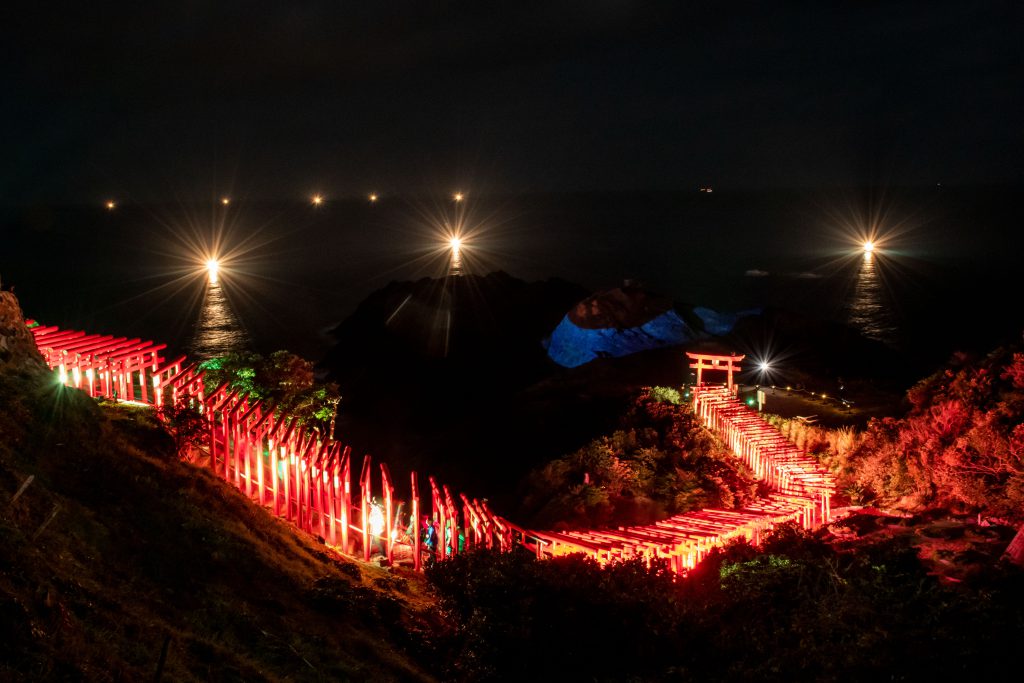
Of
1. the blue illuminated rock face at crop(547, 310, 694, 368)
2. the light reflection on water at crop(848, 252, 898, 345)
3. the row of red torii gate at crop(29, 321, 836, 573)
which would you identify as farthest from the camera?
the light reflection on water at crop(848, 252, 898, 345)

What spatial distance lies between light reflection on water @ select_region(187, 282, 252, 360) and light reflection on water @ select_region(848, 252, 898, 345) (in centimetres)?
6188

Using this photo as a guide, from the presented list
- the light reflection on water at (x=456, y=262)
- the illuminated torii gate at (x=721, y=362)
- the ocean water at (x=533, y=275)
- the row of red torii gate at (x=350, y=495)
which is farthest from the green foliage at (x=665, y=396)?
the light reflection on water at (x=456, y=262)

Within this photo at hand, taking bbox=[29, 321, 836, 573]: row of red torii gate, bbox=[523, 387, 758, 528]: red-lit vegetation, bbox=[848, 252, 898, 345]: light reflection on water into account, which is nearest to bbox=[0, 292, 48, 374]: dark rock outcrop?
bbox=[29, 321, 836, 573]: row of red torii gate

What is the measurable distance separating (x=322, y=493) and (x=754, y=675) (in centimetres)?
1032

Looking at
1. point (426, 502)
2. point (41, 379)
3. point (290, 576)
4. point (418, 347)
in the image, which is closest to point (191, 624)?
point (290, 576)

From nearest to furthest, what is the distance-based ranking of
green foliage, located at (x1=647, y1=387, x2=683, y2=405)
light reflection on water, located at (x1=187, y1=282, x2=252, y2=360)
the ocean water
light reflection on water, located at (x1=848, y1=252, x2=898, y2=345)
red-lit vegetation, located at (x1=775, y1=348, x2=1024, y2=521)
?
red-lit vegetation, located at (x1=775, y1=348, x2=1024, y2=521) → green foliage, located at (x1=647, y1=387, x2=683, y2=405) → light reflection on water, located at (x1=187, y1=282, x2=252, y2=360) → light reflection on water, located at (x1=848, y1=252, x2=898, y2=345) → the ocean water

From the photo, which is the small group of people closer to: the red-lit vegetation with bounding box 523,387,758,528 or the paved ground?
the red-lit vegetation with bounding box 523,387,758,528

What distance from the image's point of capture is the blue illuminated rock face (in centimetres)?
4494

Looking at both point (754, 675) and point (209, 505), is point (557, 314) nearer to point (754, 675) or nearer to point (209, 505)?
point (209, 505)

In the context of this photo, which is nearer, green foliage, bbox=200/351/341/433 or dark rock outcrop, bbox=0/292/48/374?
dark rock outcrop, bbox=0/292/48/374

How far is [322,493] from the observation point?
17156 millimetres

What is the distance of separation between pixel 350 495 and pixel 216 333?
228 ft

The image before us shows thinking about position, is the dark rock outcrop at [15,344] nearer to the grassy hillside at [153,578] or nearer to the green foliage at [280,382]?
the grassy hillside at [153,578]

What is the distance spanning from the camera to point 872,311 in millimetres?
93875
